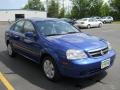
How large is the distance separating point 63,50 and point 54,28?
1506 mm

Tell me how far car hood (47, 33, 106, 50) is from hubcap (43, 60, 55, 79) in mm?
567

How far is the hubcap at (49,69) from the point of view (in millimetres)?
5894

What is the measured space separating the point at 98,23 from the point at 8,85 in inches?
994

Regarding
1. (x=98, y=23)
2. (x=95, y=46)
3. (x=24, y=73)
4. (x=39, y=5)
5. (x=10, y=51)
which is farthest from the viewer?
(x=39, y=5)

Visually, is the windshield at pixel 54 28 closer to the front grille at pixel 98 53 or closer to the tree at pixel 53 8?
the front grille at pixel 98 53

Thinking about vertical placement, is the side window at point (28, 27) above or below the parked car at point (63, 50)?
above

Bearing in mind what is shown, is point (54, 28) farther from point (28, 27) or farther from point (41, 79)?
point (41, 79)

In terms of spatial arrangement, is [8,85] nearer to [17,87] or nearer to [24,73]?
[17,87]

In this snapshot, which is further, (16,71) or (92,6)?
(92,6)

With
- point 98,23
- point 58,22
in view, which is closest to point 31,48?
point 58,22

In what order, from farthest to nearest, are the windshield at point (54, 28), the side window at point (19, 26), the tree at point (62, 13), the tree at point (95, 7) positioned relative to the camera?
the tree at point (62, 13) → the tree at point (95, 7) → the side window at point (19, 26) → the windshield at point (54, 28)

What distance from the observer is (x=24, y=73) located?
6.75 meters

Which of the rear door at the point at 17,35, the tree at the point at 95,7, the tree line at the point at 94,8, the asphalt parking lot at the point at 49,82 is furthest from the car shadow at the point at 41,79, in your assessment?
the tree at the point at 95,7

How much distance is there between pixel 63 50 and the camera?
545 centimetres
